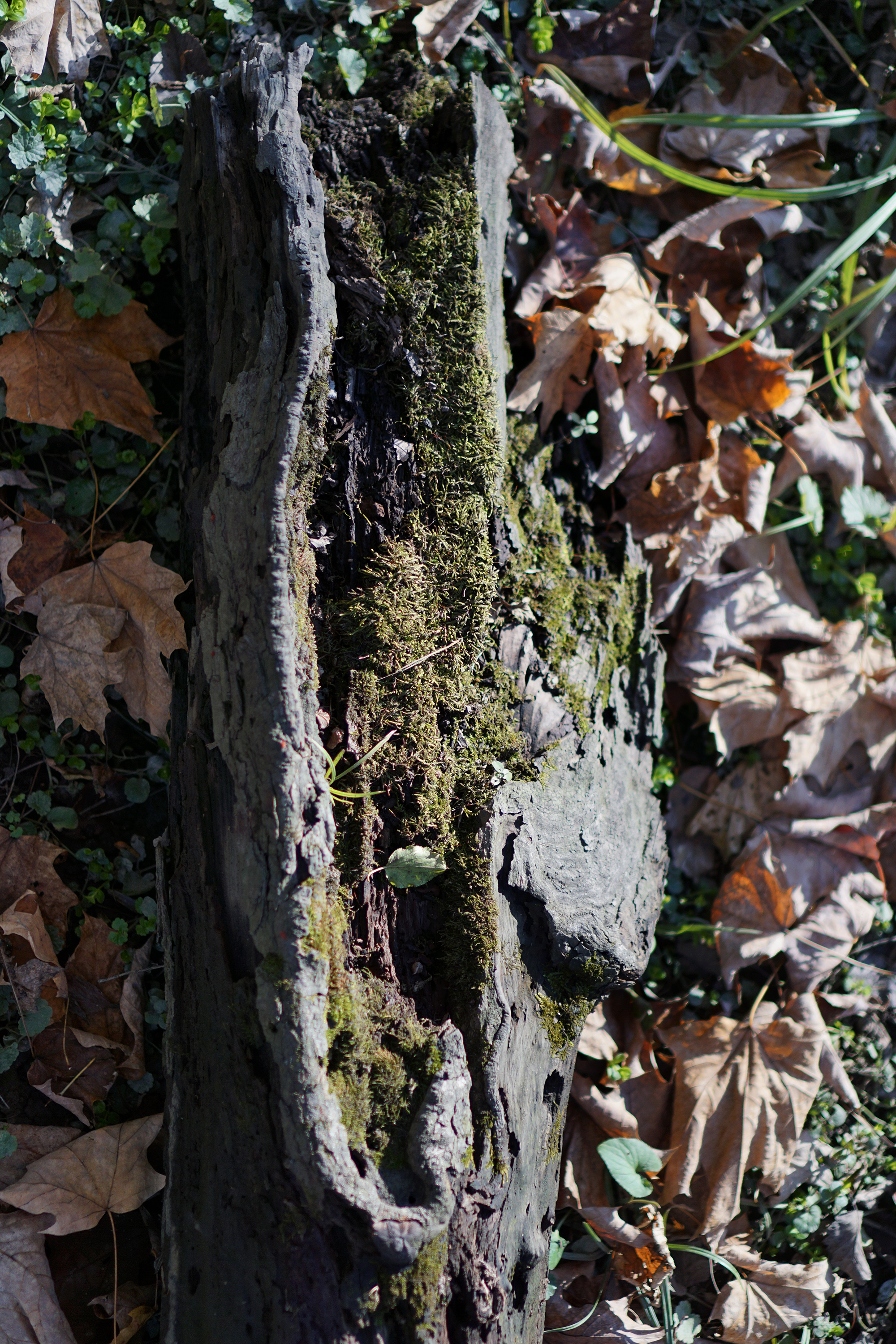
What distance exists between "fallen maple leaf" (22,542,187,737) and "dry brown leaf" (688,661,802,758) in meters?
1.51

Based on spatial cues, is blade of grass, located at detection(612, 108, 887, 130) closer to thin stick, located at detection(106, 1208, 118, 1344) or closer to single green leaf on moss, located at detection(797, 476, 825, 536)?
single green leaf on moss, located at detection(797, 476, 825, 536)

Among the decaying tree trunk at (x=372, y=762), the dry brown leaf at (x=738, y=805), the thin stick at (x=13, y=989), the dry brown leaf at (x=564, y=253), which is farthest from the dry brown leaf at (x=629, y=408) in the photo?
the thin stick at (x=13, y=989)

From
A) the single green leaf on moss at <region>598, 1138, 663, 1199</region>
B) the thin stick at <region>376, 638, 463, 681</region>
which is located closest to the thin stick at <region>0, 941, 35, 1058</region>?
the thin stick at <region>376, 638, 463, 681</region>

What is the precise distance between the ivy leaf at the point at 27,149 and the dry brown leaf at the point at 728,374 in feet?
5.72

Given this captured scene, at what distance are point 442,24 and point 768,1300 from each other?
11.1 ft

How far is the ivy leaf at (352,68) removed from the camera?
77.0 inches

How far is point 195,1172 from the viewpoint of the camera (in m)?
1.44

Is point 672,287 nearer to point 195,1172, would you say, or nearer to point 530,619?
point 530,619

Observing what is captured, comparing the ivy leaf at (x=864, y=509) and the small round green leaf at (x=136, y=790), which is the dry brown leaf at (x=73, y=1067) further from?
the ivy leaf at (x=864, y=509)

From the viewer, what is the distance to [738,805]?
8.30ft

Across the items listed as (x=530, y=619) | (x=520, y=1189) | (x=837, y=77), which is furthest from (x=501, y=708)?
(x=837, y=77)

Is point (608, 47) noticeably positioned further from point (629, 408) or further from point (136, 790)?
point (136, 790)

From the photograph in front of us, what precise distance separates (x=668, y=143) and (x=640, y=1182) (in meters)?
2.85

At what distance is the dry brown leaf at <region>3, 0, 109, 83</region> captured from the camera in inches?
75.1
